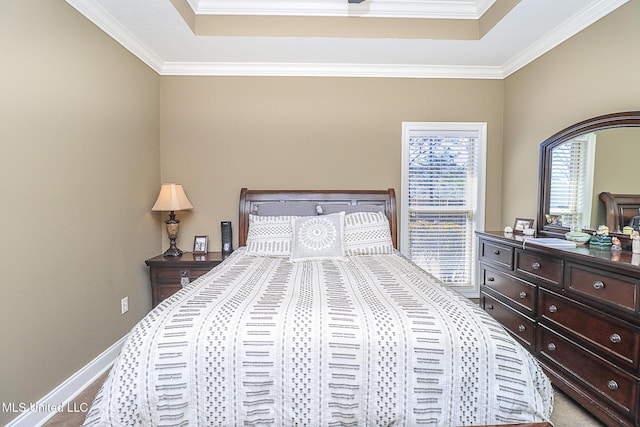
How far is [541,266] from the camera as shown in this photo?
2279mm

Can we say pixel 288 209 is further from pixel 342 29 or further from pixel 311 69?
pixel 342 29

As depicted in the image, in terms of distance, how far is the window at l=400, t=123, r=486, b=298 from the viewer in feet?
11.6

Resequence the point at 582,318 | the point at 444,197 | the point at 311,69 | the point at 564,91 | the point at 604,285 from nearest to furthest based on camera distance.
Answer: the point at 604,285 < the point at 582,318 < the point at 564,91 < the point at 311,69 < the point at 444,197

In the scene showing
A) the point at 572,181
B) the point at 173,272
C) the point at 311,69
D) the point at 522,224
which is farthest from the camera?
the point at 311,69

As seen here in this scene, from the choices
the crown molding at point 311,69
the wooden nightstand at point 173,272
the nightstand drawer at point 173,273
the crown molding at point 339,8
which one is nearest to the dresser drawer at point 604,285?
the crown molding at point 339,8

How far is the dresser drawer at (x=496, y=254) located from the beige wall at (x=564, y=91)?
59cm

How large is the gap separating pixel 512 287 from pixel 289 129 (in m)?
2.50

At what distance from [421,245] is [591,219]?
1524 mm

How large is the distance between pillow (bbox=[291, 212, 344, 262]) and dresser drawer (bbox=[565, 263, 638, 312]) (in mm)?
1504

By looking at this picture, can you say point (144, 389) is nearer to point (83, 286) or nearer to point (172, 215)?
point (83, 286)

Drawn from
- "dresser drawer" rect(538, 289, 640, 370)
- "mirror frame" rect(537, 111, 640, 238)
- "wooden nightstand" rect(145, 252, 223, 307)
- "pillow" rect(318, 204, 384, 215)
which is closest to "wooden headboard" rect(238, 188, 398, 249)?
"pillow" rect(318, 204, 384, 215)

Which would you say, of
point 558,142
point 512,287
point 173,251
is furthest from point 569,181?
point 173,251

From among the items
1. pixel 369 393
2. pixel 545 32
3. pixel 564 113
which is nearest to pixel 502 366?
pixel 369 393

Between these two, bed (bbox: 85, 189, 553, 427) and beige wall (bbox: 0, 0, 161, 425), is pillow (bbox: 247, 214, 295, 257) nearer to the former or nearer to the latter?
beige wall (bbox: 0, 0, 161, 425)
